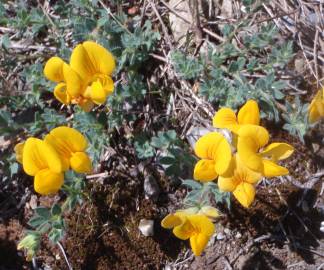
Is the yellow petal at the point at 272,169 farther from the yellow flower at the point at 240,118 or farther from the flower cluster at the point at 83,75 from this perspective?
the flower cluster at the point at 83,75

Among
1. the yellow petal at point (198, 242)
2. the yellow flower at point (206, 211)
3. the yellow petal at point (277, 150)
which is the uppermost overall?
the yellow petal at point (277, 150)

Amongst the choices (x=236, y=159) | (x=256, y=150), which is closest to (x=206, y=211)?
(x=236, y=159)

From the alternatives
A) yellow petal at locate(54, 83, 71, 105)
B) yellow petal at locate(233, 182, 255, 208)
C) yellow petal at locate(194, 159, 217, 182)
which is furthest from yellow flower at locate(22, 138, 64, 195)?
yellow petal at locate(233, 182, 255, 208)

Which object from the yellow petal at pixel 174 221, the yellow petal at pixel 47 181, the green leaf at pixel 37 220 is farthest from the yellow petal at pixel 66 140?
the yellow petal at pixel 174 221

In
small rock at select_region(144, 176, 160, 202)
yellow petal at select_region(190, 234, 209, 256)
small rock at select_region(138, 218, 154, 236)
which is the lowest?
small rock at select_region(138, 218, 154, 236)

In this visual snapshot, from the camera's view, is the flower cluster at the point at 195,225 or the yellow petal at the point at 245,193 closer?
the yellow petal at the point at 245,193

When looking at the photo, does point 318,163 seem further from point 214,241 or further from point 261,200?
point 214,241

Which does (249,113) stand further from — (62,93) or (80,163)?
(62,93)

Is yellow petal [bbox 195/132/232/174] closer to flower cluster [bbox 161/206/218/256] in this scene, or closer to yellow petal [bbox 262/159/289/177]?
yellow petal [bbox 262/159/289/177]
